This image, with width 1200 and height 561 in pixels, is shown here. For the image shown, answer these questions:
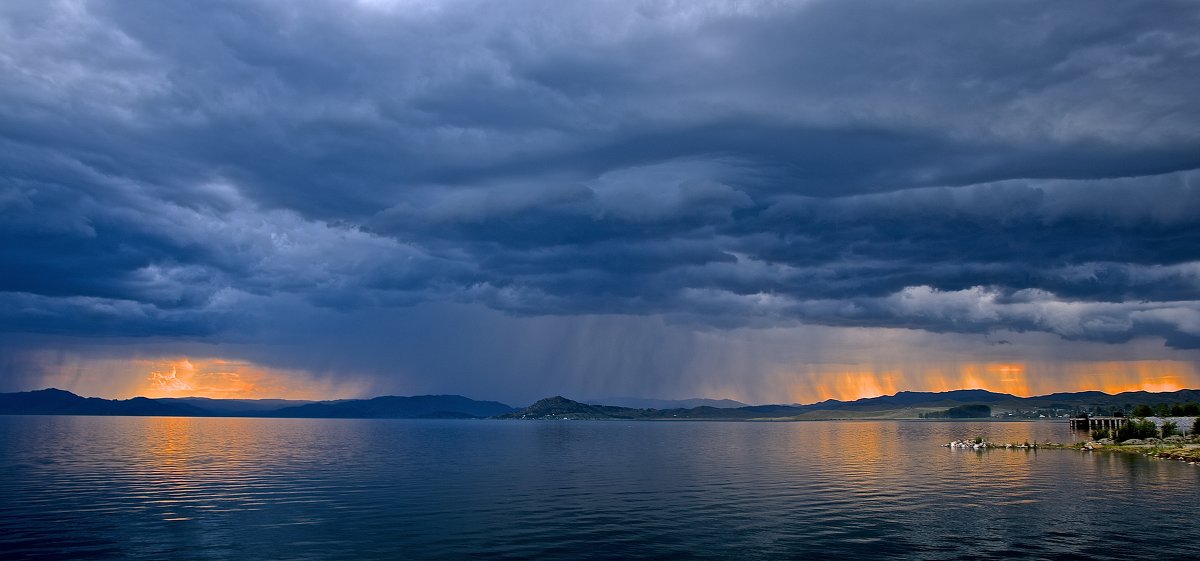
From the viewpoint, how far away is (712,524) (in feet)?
225

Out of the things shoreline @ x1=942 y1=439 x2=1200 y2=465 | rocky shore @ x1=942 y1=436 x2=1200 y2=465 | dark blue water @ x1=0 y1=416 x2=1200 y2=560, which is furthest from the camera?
rocky shore @ x1=942 y1=436 x2=1200 y2=465

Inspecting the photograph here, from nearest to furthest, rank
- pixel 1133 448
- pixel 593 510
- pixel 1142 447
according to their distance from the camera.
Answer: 1. pixel 593 510
2. pixel 1142 447
3. pixel 1133 448

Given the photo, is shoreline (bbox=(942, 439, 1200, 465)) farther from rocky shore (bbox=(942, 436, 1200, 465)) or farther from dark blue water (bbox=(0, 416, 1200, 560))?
dark blue water (bbox=(0, 416, 1200, 560))

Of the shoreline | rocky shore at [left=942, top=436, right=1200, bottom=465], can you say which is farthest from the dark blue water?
rocky shore at [left=942, top=436, right=1200, bottom=465]

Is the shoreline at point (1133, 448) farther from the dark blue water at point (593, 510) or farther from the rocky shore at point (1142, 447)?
the dark blue water at point (593, 510)

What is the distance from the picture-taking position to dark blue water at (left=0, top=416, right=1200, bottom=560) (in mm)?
57250

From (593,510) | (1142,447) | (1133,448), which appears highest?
(1142,447)

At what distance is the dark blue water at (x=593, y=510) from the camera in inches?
2254

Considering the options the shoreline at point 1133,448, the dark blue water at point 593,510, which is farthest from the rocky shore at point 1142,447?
the dark blue water at point 593,510

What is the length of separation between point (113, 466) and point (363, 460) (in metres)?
39.7

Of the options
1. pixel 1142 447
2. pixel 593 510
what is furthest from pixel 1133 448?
pixel 593 510

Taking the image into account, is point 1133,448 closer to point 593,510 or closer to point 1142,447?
point 1142,447

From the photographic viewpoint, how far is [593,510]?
77500mm

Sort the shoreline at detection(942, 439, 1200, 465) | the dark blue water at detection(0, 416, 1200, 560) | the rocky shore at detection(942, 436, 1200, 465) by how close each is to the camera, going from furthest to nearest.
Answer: the rocky shore at detection(942, 436, 1200, 465), the shoreline at detection(942, 439, 1200, 465), the dark blue water at detection(0, 416, 1200, 560)
